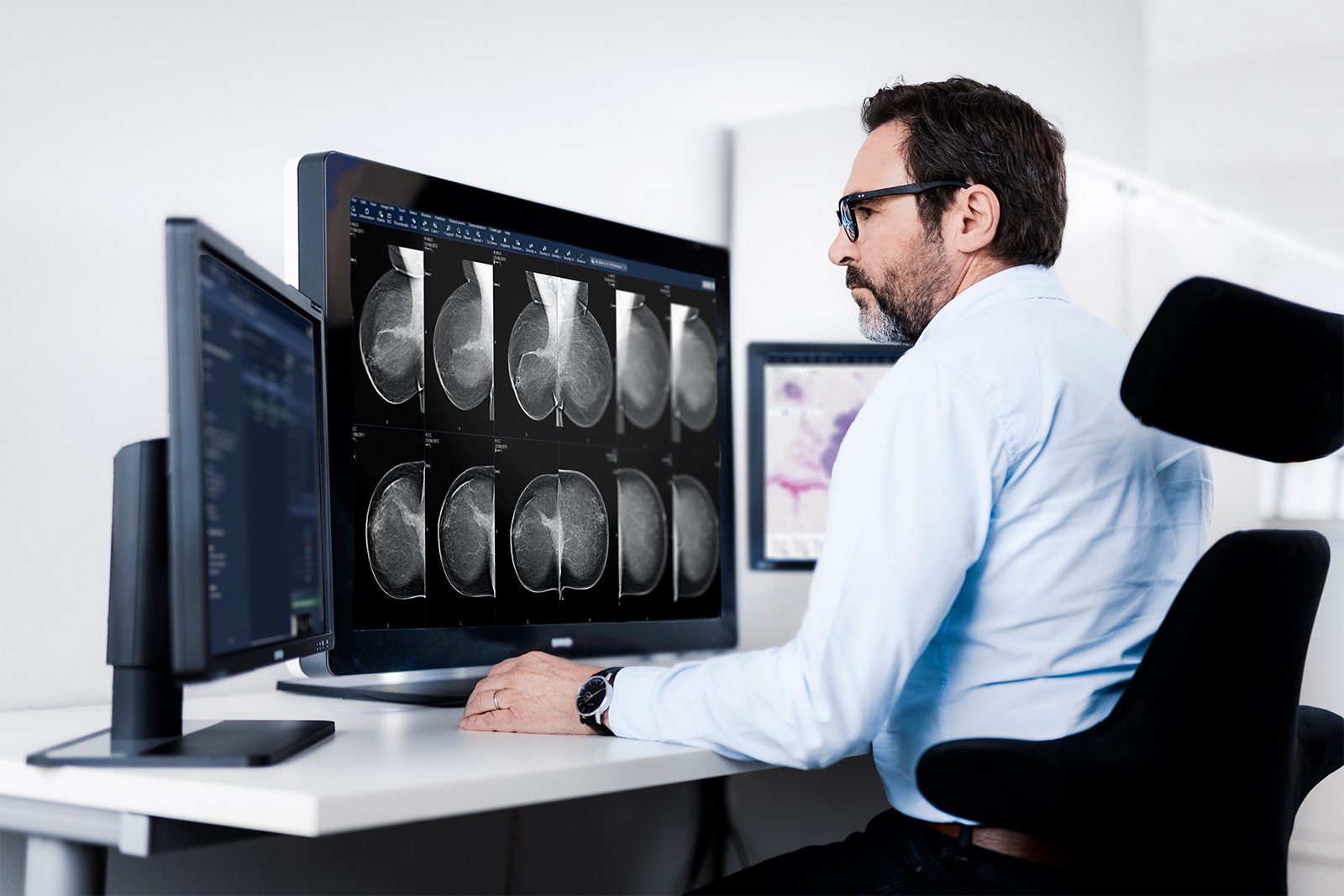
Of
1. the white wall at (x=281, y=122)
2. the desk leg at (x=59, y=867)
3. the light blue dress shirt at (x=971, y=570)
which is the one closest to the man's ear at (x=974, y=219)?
the light blue dress shirt at (x=971, y=570)

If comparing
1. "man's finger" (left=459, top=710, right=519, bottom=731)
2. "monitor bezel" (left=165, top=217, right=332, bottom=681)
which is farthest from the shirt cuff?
"monitor bezel" (left=165, top=217, right=332, bottom=681)

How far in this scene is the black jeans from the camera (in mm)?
950

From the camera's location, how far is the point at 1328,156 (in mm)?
1603

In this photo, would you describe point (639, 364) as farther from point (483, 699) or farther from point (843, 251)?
point (483, 699)

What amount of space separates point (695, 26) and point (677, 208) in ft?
1.36

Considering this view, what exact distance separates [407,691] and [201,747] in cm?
46

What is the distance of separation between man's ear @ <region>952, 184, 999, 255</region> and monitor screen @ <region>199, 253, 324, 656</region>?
79cm

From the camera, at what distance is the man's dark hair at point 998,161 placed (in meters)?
1.27

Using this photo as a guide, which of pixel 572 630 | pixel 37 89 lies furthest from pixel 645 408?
pixel 37 89

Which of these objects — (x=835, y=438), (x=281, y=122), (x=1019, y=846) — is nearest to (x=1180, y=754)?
(x=1019, y=846)

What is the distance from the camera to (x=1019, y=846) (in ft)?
3.15

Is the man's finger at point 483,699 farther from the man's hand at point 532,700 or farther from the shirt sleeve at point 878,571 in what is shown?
the shirt sleeve at point 878,571

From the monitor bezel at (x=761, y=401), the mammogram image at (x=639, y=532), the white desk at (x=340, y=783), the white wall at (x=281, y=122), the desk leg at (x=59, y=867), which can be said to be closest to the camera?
the white desk at (x=340, y=783)

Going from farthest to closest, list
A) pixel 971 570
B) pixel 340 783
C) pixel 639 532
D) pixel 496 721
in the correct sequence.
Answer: pixel 639 532, pixel 496 721, pixel 971 570, pixel 340 783
